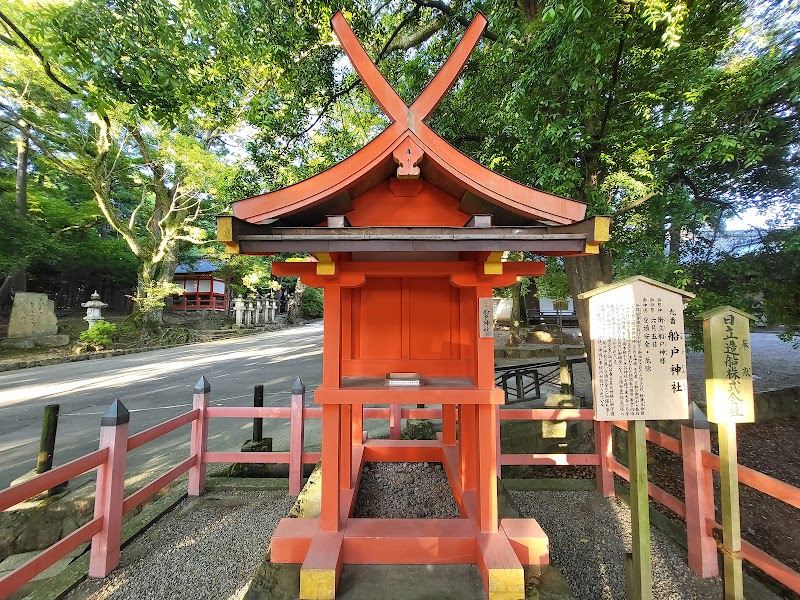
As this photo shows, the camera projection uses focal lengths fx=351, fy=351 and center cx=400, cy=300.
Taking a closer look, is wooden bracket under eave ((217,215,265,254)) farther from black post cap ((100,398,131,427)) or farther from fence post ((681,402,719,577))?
fence post ((681,402,719,577))

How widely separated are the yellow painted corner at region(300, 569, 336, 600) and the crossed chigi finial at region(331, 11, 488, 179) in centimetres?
271

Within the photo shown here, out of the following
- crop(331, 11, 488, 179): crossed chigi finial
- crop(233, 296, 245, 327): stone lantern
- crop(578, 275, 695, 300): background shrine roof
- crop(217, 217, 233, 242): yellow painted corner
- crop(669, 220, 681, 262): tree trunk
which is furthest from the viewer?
crop(233, 296, 245, 327): stone lantern

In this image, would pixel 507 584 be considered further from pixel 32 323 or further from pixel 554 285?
pixel 32 323

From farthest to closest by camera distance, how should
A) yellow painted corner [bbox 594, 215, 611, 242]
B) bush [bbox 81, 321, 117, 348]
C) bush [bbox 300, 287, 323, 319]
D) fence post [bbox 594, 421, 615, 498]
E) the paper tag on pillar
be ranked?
1. bush [bbox 300, 287, 323, 319]
2. bush [bbox 81, 321, 117, 348]
3. fence post [bbox 594, 421, 615, 498]
4. the paper tag on pillar
5. yellow painted corner [bbox 594, 215, 611, 242]

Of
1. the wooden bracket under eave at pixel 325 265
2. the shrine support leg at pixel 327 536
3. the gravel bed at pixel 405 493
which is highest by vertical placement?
the wooden bracket under eave at pixel 325 265

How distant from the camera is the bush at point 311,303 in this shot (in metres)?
41.1

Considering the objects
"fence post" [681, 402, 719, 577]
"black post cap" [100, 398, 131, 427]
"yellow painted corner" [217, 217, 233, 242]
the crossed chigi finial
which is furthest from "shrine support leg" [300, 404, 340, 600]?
"fence post" [681, 402, 719, 577]

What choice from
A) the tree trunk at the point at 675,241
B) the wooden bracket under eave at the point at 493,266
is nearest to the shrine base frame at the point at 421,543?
the wooden bracket under eave at the point at 493,266

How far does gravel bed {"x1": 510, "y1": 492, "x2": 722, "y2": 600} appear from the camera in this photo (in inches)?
107

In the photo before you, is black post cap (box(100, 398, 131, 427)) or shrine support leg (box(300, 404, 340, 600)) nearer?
shrine support leg (box(300, 404, 340, 600))

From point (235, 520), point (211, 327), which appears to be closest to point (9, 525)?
point (235, 520)

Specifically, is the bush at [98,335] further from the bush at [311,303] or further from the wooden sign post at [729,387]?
the bush at [311,303]

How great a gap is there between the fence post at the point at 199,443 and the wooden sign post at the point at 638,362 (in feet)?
13.2

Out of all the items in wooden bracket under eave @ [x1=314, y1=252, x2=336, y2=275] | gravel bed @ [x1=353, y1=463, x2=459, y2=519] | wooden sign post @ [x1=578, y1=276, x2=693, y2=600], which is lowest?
gravel bed @ [x1=353, y1=463, x2=459, y2=519]
